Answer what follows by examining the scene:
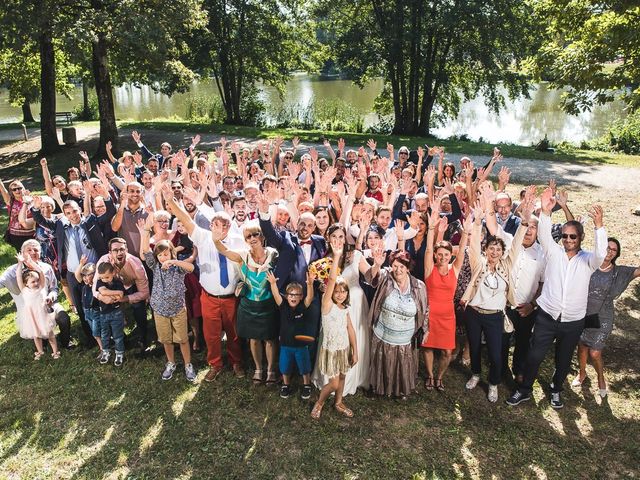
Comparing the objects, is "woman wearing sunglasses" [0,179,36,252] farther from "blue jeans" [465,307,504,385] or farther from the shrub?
the shrub

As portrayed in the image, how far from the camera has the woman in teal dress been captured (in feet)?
14.9

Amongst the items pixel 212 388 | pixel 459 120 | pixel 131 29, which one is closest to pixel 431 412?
pixel 212 388

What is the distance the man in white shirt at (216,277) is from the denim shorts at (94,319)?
1379mm

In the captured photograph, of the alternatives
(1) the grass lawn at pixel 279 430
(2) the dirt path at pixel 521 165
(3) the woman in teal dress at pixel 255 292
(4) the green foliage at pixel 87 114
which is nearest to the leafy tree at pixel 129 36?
(2) the dirt path at pixel 521 165

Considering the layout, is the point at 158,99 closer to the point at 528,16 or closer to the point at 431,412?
the point at 528,16

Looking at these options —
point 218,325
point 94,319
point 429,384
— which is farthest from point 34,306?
point 429,384

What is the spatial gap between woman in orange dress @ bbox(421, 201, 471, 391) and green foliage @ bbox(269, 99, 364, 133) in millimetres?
19332

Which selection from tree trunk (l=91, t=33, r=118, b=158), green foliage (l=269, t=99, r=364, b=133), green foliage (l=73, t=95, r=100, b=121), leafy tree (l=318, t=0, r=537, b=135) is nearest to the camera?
tree trunk (l=91, t=33, r=118, b=158)

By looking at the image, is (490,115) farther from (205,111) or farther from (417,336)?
(417,336)

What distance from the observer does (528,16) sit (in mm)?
18734

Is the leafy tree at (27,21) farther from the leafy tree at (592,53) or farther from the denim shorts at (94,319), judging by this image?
the leafy tree at (592,53)

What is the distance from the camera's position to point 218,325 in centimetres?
511

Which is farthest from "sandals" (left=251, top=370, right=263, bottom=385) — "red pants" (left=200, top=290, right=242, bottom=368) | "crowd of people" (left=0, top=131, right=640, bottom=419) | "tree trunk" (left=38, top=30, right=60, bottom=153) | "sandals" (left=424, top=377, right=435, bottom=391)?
"tree trunk" (left=38, top=30, right=60, bottom=153)

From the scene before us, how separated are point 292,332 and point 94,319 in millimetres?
2524
